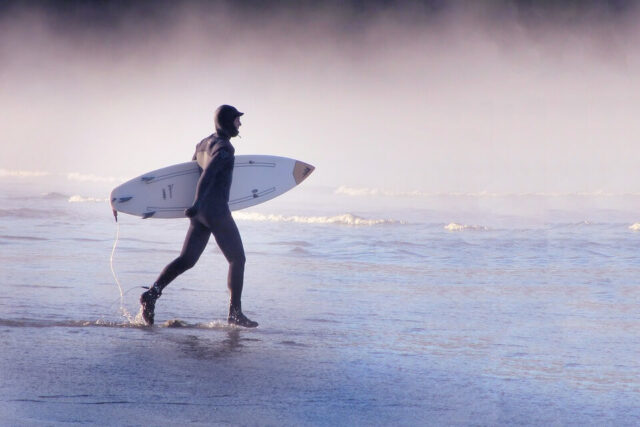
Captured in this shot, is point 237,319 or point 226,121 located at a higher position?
point 226,121

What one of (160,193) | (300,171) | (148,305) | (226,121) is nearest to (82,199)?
(300,171)

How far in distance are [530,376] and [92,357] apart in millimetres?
2509

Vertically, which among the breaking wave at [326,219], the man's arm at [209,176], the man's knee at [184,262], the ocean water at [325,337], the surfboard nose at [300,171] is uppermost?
the surfboard nose at [300,171]

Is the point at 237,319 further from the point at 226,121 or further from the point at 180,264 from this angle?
the point at 226,121

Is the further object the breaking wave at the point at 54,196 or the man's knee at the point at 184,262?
the breaking wave at the point at 54,196

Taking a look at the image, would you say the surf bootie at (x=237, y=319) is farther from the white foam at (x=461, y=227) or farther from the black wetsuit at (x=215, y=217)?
the white foam at (x=461, y=227)

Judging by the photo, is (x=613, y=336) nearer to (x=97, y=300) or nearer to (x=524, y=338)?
(x=524, y=338)

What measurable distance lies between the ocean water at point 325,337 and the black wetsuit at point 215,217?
384 millimetres

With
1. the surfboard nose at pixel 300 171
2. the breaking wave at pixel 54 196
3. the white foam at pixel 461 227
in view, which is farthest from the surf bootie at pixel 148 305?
the breaking wave at pixel 54 196

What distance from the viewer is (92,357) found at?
16.6 feet

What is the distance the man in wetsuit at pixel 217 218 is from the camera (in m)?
6.20

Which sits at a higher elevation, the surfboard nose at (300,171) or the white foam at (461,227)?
the surfboard nose at (300,171)

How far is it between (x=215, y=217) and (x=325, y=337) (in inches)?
45.5

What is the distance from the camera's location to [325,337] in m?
6.09
